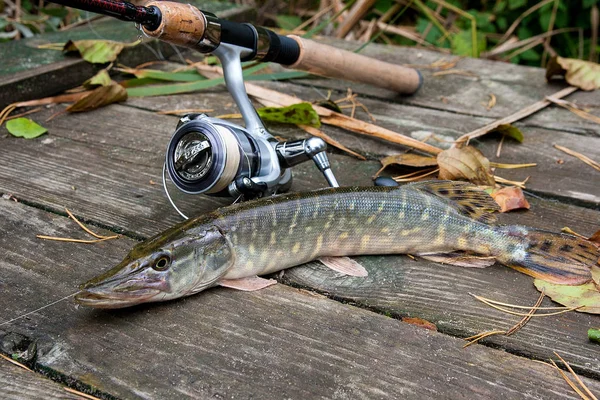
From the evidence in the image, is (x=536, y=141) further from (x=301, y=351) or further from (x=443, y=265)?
(x=301, y=351)

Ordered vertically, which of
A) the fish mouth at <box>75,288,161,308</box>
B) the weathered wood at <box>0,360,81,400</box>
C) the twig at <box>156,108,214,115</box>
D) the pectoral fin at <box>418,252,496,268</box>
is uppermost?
the twig at <box>156,108,214,115</box>

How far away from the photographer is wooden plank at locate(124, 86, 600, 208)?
2904 millimetres

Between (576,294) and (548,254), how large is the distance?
0.18 m

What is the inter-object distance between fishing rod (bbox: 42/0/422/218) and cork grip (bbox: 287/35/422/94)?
480 millimetres

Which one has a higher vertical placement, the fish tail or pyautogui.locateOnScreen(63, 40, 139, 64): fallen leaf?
pyautogui.locateOnScreen(63, 40, 139, 64): fallen leaf

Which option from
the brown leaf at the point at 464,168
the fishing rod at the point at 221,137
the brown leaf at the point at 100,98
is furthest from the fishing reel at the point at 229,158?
the brown leaf at the point at 100,98

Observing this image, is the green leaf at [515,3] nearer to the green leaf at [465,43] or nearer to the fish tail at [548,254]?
the green leaf at [465,43]

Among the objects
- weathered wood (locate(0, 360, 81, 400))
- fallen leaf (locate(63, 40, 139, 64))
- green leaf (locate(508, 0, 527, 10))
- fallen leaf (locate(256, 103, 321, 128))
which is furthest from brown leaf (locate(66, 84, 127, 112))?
green leaf (locate(508, 0, 527, 10))

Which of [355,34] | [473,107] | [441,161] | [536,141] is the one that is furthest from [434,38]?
[441,161]

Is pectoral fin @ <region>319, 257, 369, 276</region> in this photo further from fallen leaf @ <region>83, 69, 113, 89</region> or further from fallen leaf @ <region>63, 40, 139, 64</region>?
fallen leaf @ <region>63, 40, 139, 64</region>

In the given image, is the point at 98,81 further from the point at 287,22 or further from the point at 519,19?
the point at 519,19

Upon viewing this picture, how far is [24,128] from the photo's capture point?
325cm

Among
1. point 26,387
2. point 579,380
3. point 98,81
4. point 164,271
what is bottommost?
point 579,380

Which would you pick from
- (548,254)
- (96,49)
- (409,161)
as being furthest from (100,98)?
(548,254)
